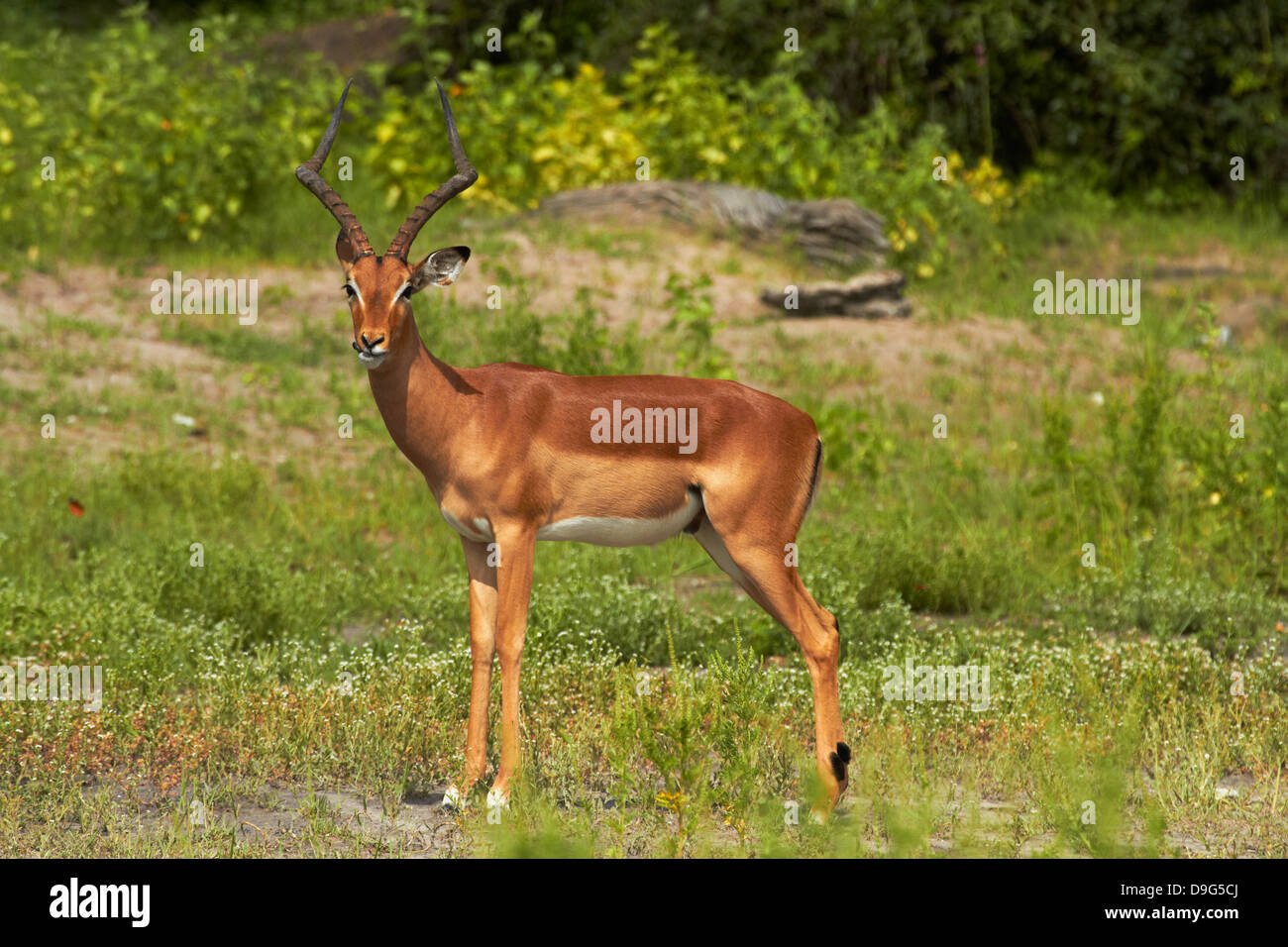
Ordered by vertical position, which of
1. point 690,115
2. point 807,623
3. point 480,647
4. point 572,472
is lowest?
point 480,647

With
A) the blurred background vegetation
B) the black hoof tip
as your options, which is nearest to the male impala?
the black hoof tip

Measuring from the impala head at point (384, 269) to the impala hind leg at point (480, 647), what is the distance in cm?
86

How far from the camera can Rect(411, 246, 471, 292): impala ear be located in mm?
5246

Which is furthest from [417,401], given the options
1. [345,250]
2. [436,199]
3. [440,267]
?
[436,199]

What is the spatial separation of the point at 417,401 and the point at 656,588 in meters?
3.29

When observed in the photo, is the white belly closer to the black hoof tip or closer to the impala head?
the impala head

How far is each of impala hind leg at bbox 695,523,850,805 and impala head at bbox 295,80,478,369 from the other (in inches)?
50.0

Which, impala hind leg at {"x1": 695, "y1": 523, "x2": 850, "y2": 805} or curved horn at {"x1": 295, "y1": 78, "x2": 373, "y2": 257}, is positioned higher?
curved horn at {"x1": 295, "y1": 78, "x2": 373, "y2": 257}

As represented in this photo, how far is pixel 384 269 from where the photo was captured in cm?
512

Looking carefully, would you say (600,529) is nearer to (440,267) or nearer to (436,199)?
(440,267)

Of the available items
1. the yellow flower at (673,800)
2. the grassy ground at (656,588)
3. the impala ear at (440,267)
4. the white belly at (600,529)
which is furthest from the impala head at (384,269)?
the yellow flower at (673,800)

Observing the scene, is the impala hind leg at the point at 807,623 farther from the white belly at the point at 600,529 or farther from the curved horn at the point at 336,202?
the curved horn at the point at 336,202

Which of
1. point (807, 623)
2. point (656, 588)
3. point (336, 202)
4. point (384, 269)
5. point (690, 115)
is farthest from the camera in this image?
point (690, 115)

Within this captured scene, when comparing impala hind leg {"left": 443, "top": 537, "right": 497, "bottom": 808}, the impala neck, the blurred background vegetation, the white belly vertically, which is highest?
the blurred background vegetation
